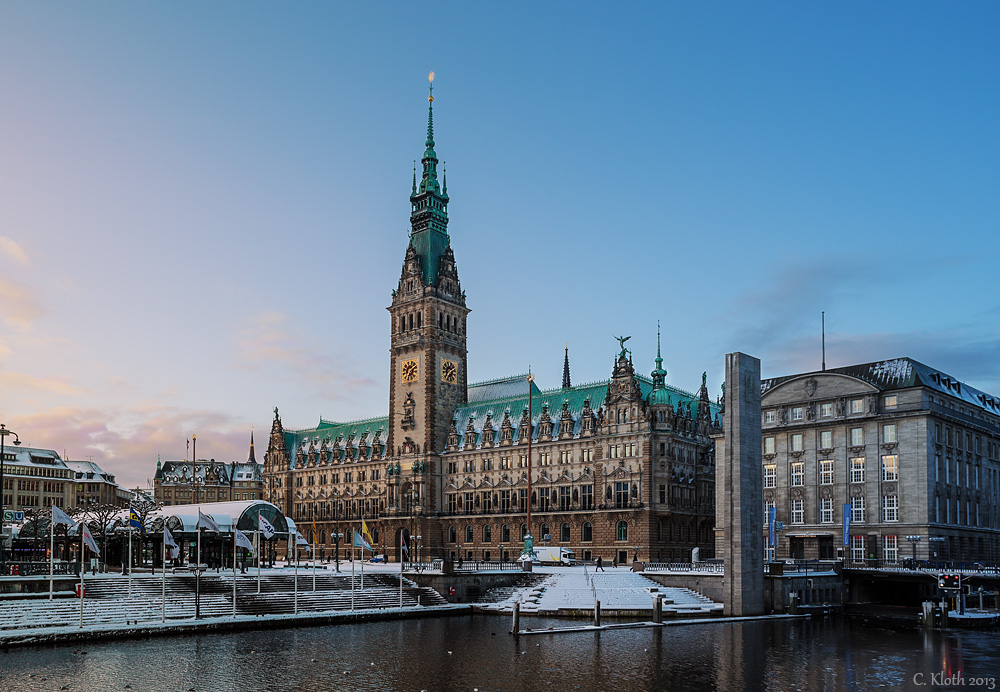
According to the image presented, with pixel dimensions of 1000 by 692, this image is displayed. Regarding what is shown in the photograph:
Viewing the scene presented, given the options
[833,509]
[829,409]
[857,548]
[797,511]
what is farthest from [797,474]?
[857,548]

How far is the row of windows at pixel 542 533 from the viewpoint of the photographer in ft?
409

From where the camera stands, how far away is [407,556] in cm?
14100

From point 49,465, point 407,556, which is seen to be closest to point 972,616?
point 407,556

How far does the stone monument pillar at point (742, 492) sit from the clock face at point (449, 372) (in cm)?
7835

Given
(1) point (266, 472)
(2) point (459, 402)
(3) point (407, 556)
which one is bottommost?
(3) point (407, 556)

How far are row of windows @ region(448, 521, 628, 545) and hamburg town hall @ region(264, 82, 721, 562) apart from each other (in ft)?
0.63

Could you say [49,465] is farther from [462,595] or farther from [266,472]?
[462,595]

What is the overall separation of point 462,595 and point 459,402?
71.7 meters

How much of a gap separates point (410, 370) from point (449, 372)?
6218 millimetres

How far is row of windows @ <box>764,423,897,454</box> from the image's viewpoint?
98812mm

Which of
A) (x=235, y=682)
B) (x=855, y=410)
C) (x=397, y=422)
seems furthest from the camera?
(x=397, y=422)

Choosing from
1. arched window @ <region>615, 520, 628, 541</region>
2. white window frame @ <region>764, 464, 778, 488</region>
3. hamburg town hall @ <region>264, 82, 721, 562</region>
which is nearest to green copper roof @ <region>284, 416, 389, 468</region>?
hamburg town hall @ <region>264, 82, 721, 562</region>

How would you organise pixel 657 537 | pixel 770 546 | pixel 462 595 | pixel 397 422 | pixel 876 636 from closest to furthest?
pixel 876 636, pixel 462 595, pixel 770 546, pixel 657 537, pixel 397 422

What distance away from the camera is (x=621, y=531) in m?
125
